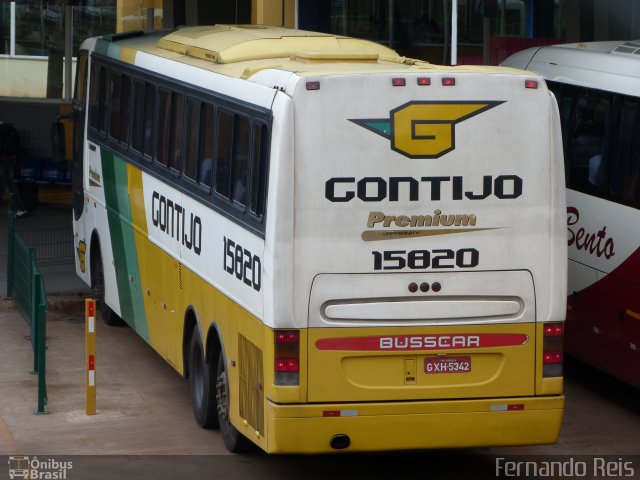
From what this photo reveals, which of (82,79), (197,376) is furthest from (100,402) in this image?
(82,79)

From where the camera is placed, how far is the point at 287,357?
9180 millimetres

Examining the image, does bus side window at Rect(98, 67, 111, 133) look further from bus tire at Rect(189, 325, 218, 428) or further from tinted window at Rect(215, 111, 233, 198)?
tinted window at Rect(215, 111, 233, 198)

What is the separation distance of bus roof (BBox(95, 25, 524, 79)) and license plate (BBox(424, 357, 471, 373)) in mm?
1965

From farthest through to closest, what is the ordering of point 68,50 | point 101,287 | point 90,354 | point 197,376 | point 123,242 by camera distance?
point 68,50
point 101,287
point 123,242
point 90,354
point 197,376

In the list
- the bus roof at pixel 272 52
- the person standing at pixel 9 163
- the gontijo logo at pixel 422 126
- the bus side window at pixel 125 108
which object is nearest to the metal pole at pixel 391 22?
the person standing at pixel 9 163

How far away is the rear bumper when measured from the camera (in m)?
9.20

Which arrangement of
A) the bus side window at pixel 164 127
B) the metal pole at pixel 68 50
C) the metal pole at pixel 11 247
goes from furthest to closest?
1. the metal pole at pixel 68 50
2. the metal pole at pixel 11 247
3. the bus side window at pixel 164 127

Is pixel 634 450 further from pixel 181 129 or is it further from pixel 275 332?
pixel 181 129

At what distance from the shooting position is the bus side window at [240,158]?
32.7 ft

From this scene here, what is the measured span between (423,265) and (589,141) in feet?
13.9

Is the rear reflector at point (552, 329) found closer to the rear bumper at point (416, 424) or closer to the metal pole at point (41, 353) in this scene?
the rear bumper at point (416, 424)

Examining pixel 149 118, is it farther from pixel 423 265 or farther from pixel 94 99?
pixel 423 265

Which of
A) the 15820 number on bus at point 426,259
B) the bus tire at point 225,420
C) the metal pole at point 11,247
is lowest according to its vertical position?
the bus tire at point 225,420

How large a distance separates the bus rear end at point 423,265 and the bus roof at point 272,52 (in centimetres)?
34
